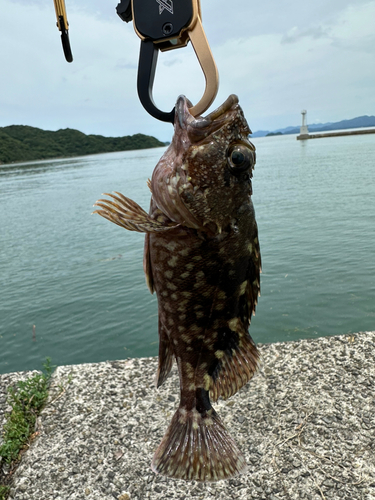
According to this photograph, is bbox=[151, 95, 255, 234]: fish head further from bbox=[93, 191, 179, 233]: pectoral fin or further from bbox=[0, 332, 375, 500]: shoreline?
bbox=[0, 332, 375, 500]: shoreline

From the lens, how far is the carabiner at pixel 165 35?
61.9 inches

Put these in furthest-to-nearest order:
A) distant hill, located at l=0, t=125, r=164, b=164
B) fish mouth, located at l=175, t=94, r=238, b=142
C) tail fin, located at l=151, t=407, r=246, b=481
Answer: distant hill, located at l=0, t=125, r=164, b=164
tail fin, located at l=151, t=407, r=246, b=481
fish mouth, located at l=175, t=94, r=238, b=142

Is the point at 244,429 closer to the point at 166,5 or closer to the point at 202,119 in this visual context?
the point at 202,119

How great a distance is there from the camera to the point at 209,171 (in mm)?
2035

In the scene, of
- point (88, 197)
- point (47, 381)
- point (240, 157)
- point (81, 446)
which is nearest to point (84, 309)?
point (47, 381)

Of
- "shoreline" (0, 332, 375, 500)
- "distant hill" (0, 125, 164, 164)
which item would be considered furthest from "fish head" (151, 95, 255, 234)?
"distant hill" (0, 125, 164, 164)

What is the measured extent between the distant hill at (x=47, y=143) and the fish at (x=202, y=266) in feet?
342

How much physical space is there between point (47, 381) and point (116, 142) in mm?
135113

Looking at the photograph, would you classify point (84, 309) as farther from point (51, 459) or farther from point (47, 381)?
point (51, 459)

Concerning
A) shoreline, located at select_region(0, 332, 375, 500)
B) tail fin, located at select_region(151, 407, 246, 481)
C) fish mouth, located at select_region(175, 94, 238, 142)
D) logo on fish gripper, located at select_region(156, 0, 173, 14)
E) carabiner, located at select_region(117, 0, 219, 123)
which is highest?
logo on fish gripper, located at select_region(156, 0, 173, 14)

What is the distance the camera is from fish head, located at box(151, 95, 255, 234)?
1997 millimetres

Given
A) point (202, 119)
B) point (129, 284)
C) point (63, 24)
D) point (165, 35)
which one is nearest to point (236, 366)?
point (202, 119)

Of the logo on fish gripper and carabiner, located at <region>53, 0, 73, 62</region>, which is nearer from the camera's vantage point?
the logo on fish gripper

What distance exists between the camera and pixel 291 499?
10.6 ft
